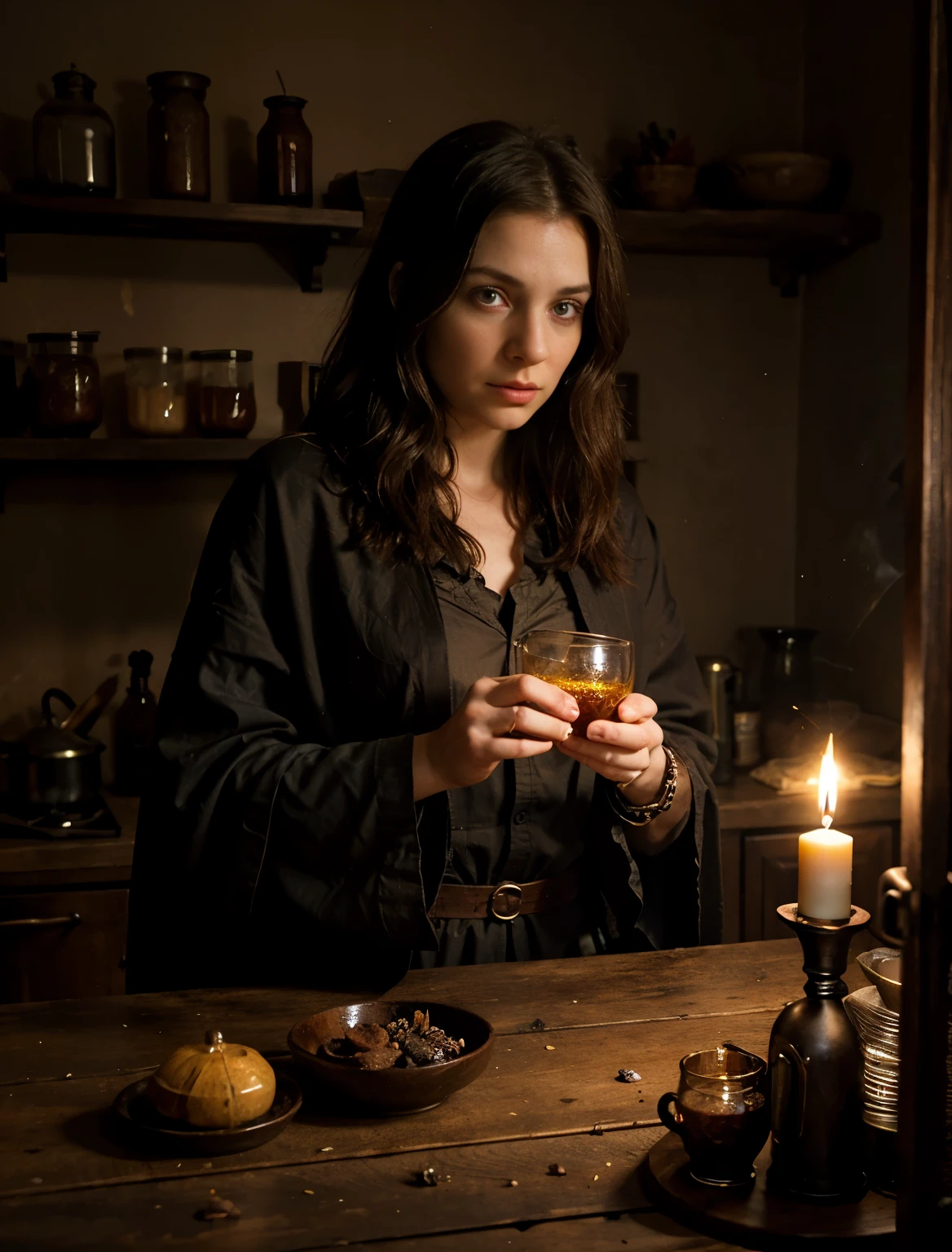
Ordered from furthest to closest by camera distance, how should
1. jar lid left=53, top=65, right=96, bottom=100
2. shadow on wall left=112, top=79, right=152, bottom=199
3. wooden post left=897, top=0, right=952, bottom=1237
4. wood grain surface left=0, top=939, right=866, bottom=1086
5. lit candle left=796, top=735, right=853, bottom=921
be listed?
shadow on wall left=112, top=79, right=152, bottom=199
jar lid left=53, top=65, right=96, bottom=100
wood grain surface left=0, top=939, right=866, bottom=1086
lit candle left=796, top=735, right=853, bottom=921
wooden post left=897, top=0, right=952, bottom=1237

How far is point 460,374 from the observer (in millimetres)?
1676

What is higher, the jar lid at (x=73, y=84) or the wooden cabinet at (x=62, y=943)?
the jar lid at (x=73, y=84)

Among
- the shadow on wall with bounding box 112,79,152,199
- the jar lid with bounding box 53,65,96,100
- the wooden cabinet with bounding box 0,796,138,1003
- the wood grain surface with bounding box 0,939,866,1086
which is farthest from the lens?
the shadow on wall with bounding box 112,79,152,199

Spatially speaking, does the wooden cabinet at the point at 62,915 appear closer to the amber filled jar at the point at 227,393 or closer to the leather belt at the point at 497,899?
the amber filled jar at the point at 227,393

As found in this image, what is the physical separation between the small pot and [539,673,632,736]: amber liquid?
195 centimetres

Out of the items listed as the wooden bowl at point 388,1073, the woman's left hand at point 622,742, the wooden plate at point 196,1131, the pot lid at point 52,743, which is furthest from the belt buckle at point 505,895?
the pot lid at point 52,743

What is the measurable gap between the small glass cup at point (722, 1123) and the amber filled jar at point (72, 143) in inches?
92.8

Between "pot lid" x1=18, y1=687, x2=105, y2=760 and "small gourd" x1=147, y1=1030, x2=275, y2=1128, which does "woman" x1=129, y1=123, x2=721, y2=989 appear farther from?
"pot lid" x1=18, y1=687, x2=105, y2=760

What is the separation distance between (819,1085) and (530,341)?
0.97m

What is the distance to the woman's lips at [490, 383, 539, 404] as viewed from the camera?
166 cm

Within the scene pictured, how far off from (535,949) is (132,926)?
0.53m

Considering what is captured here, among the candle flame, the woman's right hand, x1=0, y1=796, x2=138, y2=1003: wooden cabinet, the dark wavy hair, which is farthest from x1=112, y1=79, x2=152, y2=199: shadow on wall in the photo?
the candle flame

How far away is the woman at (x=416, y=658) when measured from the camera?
1500mm

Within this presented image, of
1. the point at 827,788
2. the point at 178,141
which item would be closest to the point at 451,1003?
the point at 827,788
